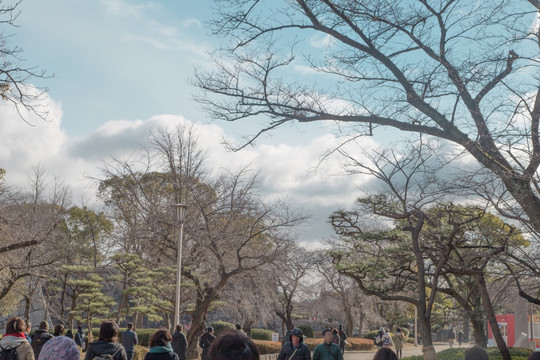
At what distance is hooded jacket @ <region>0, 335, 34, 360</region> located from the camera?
757cm

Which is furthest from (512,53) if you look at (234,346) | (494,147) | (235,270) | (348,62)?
(235,270)

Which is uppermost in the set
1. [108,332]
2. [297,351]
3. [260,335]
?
[108,332]

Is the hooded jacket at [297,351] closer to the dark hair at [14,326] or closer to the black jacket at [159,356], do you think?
the black jacket at [159,356]

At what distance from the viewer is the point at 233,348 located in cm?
277

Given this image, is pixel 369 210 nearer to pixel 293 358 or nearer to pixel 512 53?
pixel 512 53

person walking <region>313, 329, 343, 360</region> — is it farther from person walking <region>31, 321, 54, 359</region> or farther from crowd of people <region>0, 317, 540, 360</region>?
person walking <region>31, 321, 54, 359</region>

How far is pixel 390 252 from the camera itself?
2066cm

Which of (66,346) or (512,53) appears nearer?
(66,346)

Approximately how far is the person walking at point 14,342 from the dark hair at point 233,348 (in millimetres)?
5727

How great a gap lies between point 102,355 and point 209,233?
18.4 metres

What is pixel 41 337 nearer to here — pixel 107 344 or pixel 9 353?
pixel 9 353

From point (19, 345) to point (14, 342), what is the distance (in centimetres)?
8

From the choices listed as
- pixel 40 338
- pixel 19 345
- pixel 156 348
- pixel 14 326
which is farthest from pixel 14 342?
pixel 40 338

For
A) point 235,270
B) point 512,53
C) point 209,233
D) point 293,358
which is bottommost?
point 293,358
